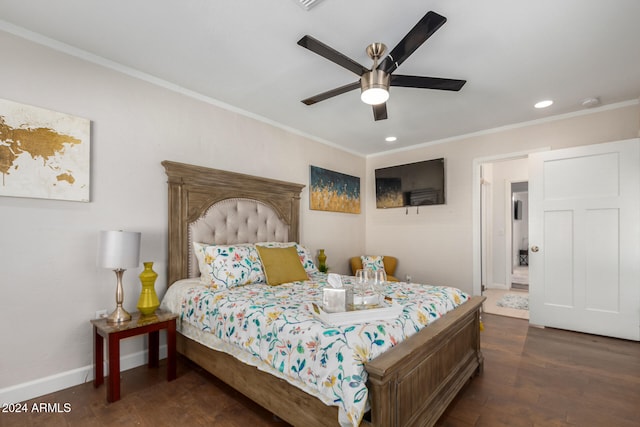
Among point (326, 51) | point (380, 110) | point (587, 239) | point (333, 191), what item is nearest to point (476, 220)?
point (587, 239)

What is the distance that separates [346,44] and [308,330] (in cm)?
195

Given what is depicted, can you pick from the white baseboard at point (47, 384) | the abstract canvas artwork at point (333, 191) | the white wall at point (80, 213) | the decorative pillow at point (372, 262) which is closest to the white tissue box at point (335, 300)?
the white wall at point (80, 213)

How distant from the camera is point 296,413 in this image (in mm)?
1657

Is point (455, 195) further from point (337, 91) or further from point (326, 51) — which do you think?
point (326, 51)

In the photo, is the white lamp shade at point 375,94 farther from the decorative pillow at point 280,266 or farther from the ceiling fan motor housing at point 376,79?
the decorative pillow at point 280,266

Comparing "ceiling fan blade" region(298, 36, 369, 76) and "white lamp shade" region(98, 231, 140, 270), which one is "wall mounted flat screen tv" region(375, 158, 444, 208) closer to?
"ceiling fan blade" region(298, 36, 369, 76)

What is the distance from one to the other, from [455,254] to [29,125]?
4.67 meters

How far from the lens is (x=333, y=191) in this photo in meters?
4.71

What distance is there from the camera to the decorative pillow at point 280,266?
282cm

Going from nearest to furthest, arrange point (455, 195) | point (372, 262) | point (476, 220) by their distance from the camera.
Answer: point (476, 220)
point (455, 195)
point (372, 262)

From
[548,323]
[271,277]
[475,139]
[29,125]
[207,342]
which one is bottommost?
[548,323]

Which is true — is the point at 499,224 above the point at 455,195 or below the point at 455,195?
below

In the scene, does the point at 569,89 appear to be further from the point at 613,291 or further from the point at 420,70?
the point at 613,291

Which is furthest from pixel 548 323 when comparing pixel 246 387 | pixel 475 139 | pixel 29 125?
pixel 29 125
